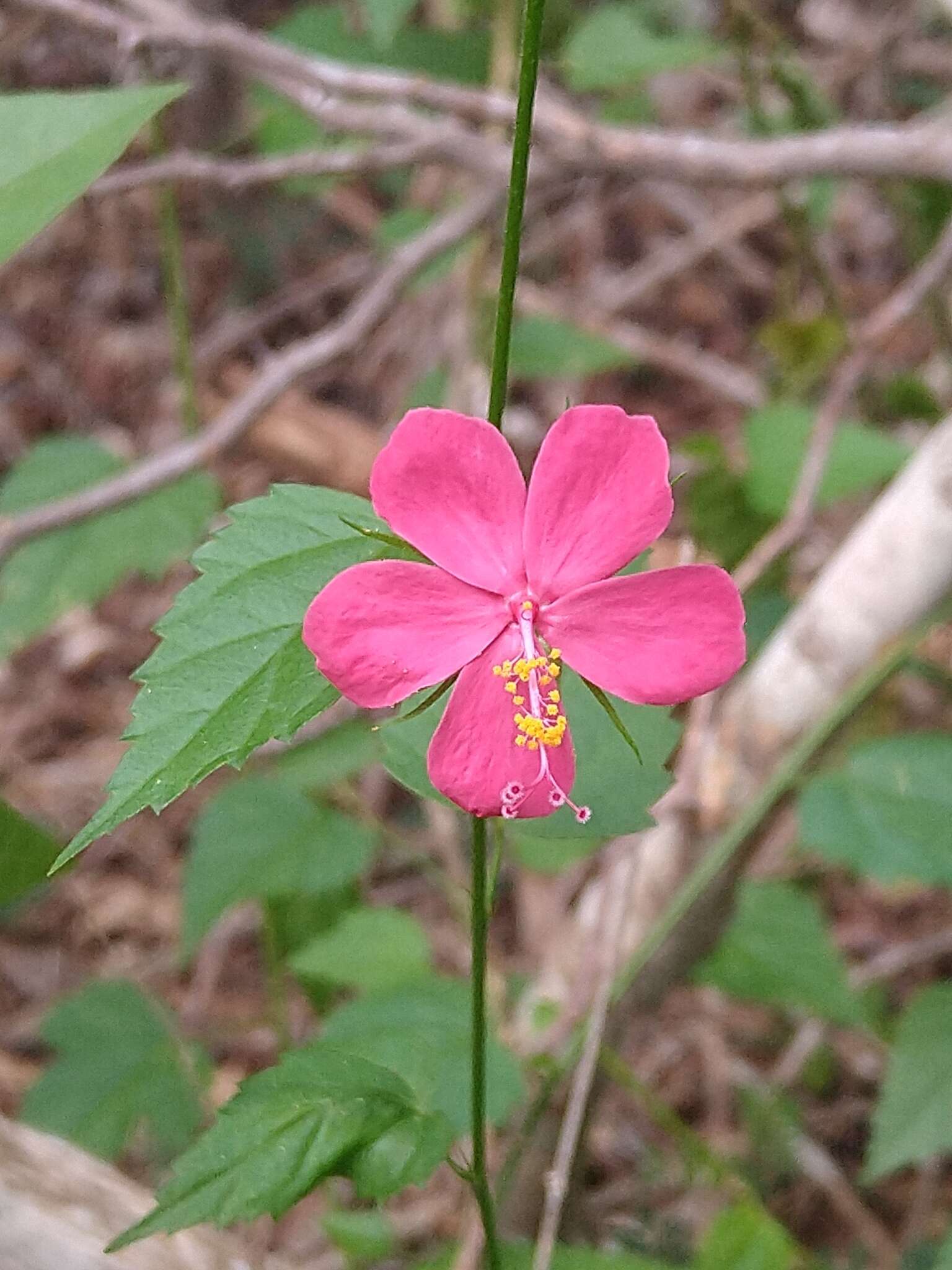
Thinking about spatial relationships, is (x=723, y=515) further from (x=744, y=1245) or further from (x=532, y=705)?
(x=532, y=705)

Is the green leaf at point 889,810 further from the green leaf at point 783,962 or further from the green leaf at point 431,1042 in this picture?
the green leaf at point 431,1042

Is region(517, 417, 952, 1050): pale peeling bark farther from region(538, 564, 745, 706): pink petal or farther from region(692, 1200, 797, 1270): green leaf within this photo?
region(538, 564, 745, 706): pink petal

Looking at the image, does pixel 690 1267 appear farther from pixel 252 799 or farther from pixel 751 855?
pixel 252 799

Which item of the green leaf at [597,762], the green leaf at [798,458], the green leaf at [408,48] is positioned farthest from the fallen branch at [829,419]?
the green leaf at [408,48]

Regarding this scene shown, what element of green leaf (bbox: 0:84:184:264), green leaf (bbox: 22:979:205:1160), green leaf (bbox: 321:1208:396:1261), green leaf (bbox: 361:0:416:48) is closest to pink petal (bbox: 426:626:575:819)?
green leaf (bbox: 0:84:184:264)

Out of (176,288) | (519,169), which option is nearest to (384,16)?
(176,288)

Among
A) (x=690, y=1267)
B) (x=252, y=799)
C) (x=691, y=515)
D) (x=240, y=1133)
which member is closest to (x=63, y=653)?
(x=252, y=799)

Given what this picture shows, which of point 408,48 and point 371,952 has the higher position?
point 408,48
